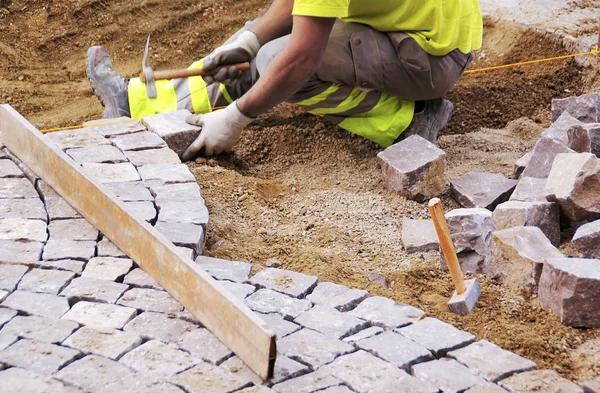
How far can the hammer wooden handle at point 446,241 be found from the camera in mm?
3188

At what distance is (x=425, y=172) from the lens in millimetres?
4543

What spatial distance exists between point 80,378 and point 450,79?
3.30 metres

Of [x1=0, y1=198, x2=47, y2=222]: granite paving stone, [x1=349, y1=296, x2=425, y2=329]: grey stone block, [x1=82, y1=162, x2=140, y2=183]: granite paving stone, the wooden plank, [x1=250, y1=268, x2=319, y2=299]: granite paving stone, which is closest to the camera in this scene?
the wooden plank

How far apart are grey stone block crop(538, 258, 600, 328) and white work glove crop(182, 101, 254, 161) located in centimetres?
214

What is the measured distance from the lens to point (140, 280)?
10.9ft

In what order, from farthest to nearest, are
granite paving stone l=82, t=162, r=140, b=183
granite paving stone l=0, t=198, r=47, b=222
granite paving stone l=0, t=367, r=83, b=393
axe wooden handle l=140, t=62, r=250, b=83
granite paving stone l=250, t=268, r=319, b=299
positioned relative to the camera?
axe wooden handle l=140, t=62, r=250, b=83 < granite paving stone l=82, t=162, r=140, b=183 < granite paving stone l=0, t=198, r=47, b=222 < granite paving stone l=250, t=268, r=319, b=299 < granite paving stone l=0, t=367, r=83, b=393

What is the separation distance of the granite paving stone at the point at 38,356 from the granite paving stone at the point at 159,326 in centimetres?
26

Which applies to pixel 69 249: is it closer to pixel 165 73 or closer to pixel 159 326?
pixel 159 326

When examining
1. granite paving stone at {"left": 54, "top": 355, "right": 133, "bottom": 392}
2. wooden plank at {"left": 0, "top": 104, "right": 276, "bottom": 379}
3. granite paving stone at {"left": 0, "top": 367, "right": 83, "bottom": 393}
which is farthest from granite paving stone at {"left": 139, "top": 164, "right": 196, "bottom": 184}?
granite paving stone at {"left": 0, "top": 367, "right": 83, "bottom": 393}

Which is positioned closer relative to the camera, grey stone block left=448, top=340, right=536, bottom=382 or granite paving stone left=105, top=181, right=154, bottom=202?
grey stone block left=448, top=340, right=536, bottom=382

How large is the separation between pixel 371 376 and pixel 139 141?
8.04 feet

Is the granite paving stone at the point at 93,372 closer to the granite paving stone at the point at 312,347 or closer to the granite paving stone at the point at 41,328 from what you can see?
the granite paving stone at the point at 41,328

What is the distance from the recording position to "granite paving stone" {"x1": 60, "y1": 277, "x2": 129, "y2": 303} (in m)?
3.16

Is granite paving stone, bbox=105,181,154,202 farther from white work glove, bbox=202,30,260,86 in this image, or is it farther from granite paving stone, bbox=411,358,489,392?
granite paving stone, bbox=411,358,489,392
